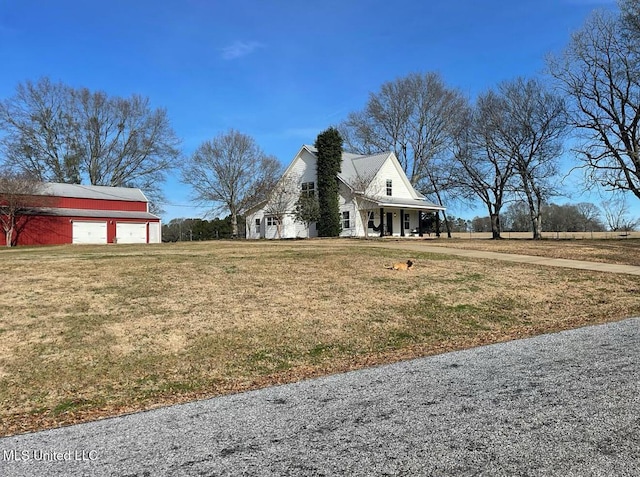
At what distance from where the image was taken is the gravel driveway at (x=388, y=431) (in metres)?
2.88

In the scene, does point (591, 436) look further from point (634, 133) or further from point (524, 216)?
point (524, 216)

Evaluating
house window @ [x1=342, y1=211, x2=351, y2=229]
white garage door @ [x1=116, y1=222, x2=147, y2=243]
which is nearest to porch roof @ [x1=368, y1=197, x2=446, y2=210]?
house window @ [x1=342, y1=211, x2=351, y2=229]

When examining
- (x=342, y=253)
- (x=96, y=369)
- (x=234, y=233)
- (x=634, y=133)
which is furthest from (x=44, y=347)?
(x=234, y=233)

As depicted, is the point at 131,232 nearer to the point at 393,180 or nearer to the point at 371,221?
the point at 371,221

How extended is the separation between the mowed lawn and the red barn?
21.0 metres

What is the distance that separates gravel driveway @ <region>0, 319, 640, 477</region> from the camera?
288cm

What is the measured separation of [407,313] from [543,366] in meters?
3.42

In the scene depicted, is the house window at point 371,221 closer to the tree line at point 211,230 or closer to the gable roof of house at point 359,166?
the gable roof of house at point 359,166

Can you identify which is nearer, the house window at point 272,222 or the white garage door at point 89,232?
the white garage door at point 89,232

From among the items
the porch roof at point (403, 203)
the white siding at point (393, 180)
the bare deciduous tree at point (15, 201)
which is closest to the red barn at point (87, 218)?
the bare deciduous tree at point (15, 201)

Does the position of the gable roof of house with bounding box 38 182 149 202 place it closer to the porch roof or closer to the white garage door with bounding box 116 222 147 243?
the white garage door with bounding box 116 222 147 243

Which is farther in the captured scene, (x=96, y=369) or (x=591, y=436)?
(x=96, y=369)

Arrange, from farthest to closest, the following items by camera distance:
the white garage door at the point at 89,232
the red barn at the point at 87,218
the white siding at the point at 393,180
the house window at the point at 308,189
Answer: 1. the white siding at the point at 393,180
2. the house window at the point at 308,189
3. the white garage door at the point at 89,232
4. the red barn at the point at 87,218

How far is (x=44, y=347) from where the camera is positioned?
6.06m
